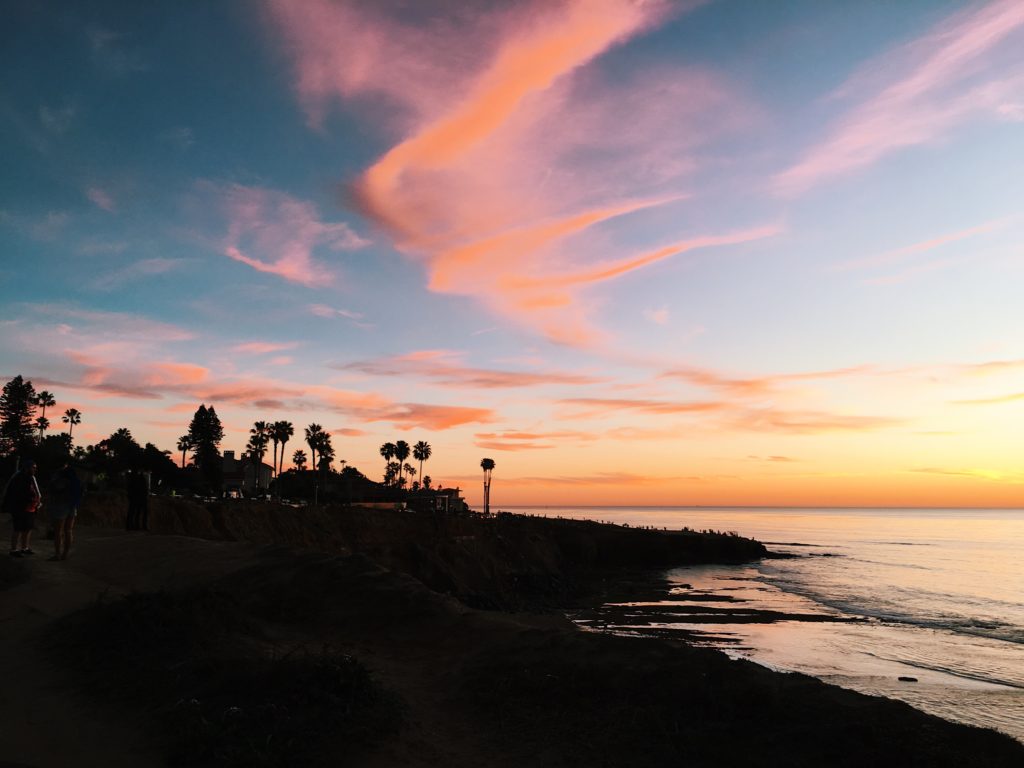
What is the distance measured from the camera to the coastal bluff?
272 inches

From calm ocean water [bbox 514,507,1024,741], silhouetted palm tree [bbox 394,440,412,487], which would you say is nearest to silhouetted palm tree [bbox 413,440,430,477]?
silhouetted palm tree [bbox 394,440,412,487]

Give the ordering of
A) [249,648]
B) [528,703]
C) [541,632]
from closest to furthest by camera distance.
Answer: [528,703] < [249,648] < [541,632]

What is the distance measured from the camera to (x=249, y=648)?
32.2 ft

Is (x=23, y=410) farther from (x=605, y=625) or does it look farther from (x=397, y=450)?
(x=605, y=625)

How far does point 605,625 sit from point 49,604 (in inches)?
823

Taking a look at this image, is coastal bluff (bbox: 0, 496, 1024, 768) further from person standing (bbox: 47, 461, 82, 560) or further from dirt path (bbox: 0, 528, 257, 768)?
person standing (bbox: 47, 461, 82, 560)

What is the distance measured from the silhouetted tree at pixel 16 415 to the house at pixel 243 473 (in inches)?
1198

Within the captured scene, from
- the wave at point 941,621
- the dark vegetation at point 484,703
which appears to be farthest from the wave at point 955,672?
the dark vegetation at point 484,703

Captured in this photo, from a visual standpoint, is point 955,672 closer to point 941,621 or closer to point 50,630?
point 941,621

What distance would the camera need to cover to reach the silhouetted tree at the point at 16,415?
361 ft

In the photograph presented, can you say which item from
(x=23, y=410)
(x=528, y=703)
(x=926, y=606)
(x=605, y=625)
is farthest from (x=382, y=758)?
(x=23, y=410)

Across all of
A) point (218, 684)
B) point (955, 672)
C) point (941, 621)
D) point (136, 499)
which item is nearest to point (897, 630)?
point (941, 621)

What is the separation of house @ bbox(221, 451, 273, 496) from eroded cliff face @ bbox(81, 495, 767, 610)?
191ft

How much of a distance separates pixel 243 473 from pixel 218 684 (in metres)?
113
